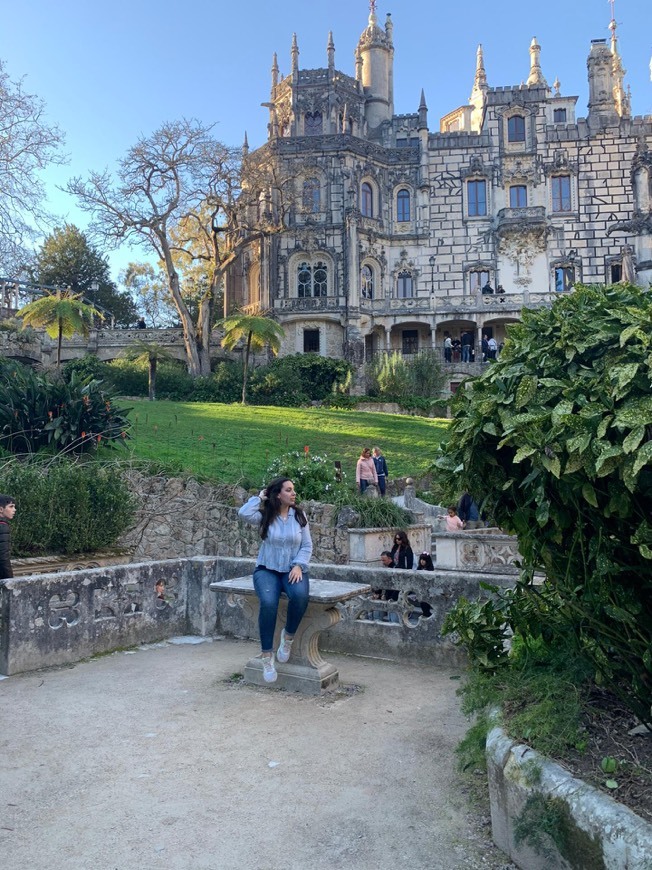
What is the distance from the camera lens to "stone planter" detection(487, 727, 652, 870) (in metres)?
2.74

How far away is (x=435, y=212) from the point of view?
49250mm

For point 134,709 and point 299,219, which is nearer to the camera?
point 134,709

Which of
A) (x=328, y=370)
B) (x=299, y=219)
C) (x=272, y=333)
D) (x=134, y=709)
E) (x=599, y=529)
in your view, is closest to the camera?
(x=599, y=529)

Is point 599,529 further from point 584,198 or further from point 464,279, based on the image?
point 584,198

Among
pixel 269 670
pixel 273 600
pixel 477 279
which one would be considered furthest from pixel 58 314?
pixel 477 279

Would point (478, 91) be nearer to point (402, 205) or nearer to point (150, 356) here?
point (402, 205)

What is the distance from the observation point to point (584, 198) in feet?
158

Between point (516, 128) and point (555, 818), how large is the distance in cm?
5333

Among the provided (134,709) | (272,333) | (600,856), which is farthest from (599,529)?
(272,333)

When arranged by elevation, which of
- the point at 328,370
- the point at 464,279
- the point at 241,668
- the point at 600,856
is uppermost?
the point at 464,279

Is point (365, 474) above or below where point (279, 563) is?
below

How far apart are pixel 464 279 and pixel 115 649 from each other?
44993 millimetres

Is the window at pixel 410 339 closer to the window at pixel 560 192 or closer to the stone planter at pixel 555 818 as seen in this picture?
the window at pixel 560 192

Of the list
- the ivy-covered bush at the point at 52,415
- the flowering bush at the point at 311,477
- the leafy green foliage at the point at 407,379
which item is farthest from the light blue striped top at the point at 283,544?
the leafy green foliage at the point at 407,379
